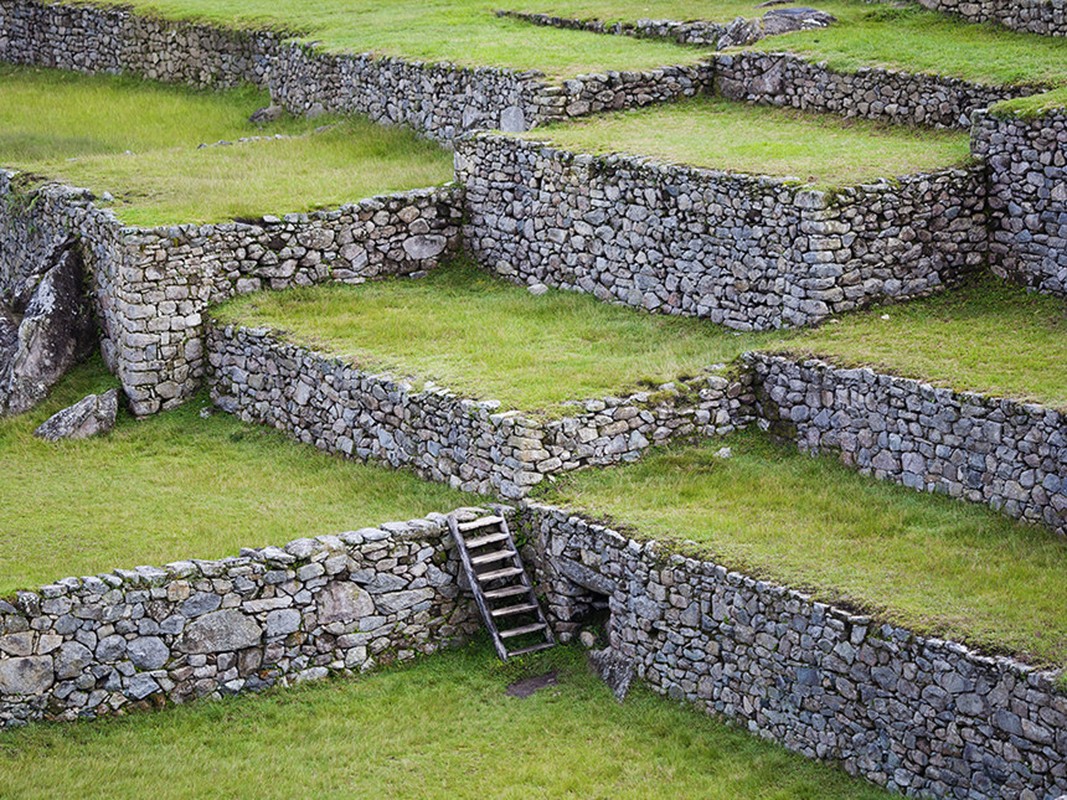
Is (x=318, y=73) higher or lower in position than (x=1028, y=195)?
lower

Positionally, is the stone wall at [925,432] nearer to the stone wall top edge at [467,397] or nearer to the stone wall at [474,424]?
the stone wall at [474,424]

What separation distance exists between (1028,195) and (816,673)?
8.18m

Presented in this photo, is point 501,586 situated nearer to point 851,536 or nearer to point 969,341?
point 851,536

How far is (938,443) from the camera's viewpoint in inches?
797

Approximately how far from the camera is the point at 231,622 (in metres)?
20.0

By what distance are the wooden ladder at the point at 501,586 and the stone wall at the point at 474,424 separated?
58 centimetres

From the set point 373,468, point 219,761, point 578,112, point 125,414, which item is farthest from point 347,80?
point 219,761

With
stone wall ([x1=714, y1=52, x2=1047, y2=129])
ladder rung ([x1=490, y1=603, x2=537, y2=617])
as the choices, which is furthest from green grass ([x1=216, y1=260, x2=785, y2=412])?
stone wall ([x1=714, y1=52, x2=1047, y2=129])

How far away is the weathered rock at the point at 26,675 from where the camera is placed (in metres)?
19.0

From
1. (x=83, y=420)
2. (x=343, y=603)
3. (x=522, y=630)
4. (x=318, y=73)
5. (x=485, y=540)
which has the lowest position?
(x=522, y=630)

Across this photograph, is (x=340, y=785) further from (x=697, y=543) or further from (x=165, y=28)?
(x=165, y=28)

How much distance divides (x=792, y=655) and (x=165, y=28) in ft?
84.7

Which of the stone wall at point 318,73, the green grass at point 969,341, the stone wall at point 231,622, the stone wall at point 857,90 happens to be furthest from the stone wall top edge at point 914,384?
A: the stone wall at point 318,73

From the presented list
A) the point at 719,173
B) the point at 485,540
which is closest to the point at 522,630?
the point at 485,540
